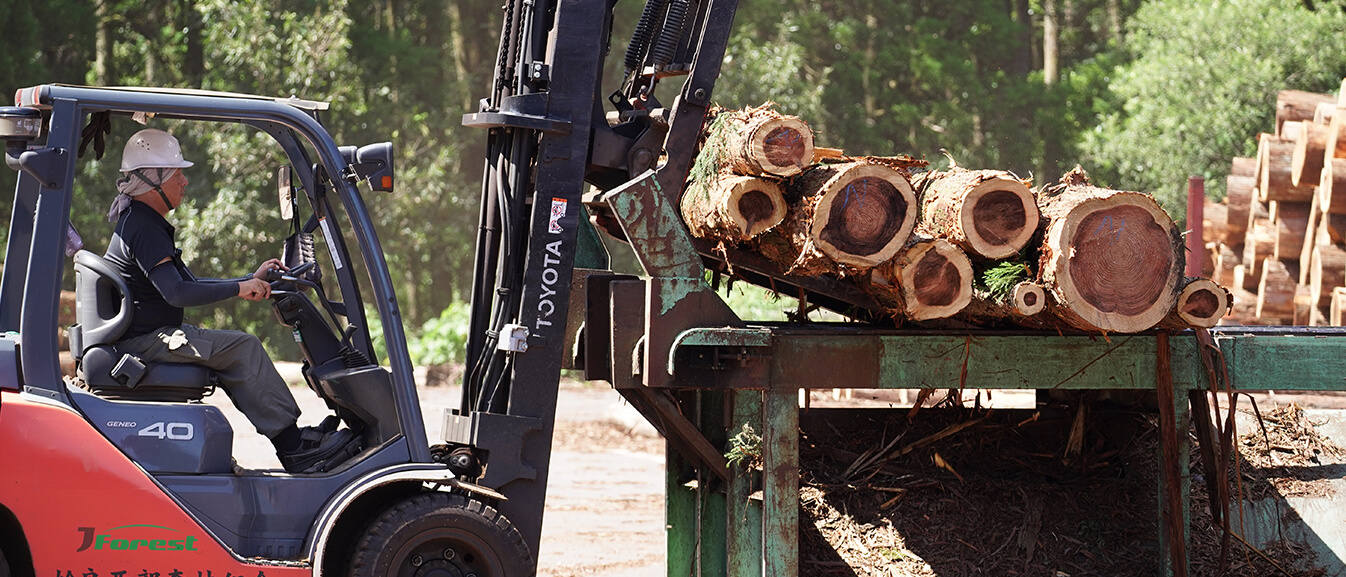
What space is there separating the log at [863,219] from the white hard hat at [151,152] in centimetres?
244

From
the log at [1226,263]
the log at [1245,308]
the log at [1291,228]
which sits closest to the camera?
the log at [1291,228]

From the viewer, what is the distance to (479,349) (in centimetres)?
546

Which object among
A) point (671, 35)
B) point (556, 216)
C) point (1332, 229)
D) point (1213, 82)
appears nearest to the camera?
point (556, 216)

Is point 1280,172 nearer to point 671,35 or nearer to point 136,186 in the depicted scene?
point 671,35

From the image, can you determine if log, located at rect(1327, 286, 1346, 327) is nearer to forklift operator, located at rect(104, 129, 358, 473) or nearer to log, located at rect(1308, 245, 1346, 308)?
log, located at rect(1308, 245, 1346, 308)

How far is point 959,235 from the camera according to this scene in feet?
16.4

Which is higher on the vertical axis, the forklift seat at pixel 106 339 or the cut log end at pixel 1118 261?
the cut log end at pixel 1118 261

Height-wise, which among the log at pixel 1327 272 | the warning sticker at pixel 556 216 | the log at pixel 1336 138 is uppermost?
the log at pixel 1336 138

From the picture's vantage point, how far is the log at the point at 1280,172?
1155cm

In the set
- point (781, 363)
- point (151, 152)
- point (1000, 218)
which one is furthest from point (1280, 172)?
point (151, 152)

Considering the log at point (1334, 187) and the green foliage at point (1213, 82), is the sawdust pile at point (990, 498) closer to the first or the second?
the log at point (1334, 187)

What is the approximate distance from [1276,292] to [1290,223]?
0.65 m

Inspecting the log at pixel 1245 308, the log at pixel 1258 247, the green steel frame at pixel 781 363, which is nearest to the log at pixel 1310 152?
the log at pixel 1258 247

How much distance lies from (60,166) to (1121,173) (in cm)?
1681
